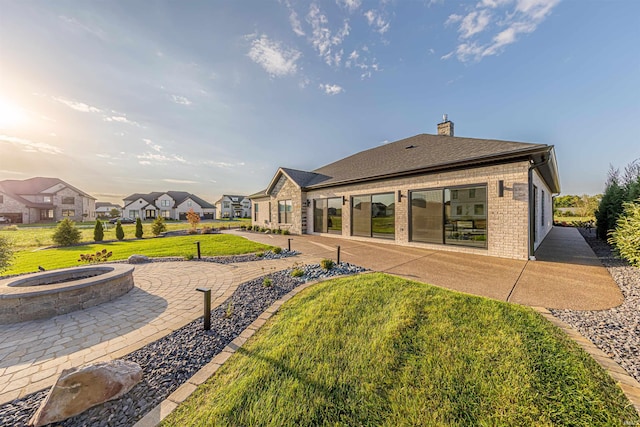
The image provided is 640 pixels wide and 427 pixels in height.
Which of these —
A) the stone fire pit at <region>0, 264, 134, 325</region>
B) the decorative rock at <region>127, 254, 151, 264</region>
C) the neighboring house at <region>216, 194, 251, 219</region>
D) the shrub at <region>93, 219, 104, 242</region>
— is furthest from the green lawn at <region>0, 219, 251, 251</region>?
the neighboring house at <region>216, 194, 251, 219</region>

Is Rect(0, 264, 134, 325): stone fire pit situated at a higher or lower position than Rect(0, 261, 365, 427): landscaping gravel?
higher

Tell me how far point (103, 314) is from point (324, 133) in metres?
14.9

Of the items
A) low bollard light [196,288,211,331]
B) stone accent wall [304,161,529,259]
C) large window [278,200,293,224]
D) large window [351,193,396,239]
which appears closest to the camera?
low bollard light [196,288,211,331]

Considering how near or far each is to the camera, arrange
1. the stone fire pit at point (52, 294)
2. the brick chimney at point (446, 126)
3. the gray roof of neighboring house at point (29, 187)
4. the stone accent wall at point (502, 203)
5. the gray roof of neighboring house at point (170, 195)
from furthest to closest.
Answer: the gray roof of neighboring house at point (170, 195), the gray roof of neighboring house at point (29, 187), the brick chimney at point (446, 126), the stone accent wall at point (502, 203), the stone fire pit at point (52, 294)

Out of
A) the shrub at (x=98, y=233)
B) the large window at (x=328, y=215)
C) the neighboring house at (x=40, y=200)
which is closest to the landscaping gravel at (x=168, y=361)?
the large window at (x=328, y=215)

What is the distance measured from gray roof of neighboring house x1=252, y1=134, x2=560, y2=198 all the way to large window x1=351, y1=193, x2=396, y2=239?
1.08 metres

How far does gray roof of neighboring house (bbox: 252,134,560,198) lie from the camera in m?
7.10

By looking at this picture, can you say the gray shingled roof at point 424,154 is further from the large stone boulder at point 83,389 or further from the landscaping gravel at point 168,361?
the large stone boulder at point 83,389

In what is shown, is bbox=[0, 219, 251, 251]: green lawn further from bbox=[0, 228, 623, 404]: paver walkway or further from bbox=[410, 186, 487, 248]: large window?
bbox=[410, 186, 487, 248]: large window

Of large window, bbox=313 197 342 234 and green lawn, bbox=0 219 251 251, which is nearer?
green lawn, bbox=0 219 251 251

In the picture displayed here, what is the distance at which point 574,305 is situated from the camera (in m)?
3.83

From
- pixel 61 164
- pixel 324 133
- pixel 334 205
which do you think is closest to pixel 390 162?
pixel 334 205

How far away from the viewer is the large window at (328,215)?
13273mm

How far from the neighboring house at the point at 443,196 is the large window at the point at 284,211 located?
162 centimetres
